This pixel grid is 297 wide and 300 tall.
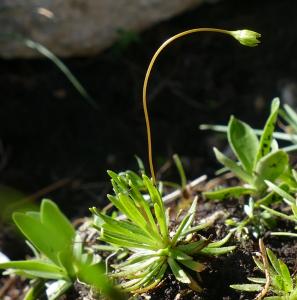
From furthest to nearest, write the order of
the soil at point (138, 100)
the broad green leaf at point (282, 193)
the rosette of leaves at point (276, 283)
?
the soil at point (138, 100), the broad green leaf at point (282, 193), the rosette of leaves at point (276, 283)

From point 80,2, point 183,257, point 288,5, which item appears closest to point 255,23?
point 288,5

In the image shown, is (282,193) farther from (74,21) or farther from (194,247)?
(74,21)

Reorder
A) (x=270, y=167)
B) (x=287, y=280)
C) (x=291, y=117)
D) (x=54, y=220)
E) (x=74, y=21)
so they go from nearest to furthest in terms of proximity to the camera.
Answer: (x=287, y=280) < (x=270, y=167) < (x=54, y=220) < (x=291, y=117) < (x=74, y=21)

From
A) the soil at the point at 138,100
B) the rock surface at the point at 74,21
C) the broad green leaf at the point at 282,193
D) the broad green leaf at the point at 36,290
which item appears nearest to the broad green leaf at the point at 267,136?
the broad green leaf at the point at 282,193

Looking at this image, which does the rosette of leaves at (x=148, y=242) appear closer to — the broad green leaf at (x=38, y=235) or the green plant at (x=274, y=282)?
the green plant at (x=274, y=282)

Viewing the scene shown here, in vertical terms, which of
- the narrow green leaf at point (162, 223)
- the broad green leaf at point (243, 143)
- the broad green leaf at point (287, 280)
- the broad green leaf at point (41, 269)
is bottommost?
the broad green leaf at point (41, 269)

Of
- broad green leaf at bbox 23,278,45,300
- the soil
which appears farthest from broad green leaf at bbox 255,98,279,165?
the soil

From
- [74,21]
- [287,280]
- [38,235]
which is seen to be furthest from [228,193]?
[74,21]
